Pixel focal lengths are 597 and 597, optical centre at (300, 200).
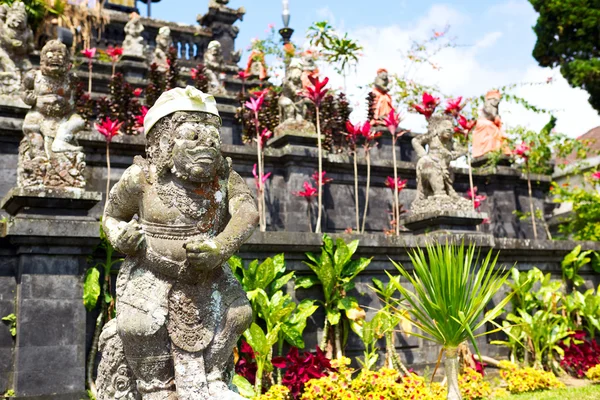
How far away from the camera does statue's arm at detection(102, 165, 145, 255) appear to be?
3344 millimetres

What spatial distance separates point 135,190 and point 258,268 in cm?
269

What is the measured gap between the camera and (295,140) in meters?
10.2

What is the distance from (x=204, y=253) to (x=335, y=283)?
11.7ft

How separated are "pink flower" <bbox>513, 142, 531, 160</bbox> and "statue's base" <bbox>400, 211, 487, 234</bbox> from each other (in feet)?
13.2

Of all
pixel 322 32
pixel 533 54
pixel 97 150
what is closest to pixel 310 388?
pixel 97 150

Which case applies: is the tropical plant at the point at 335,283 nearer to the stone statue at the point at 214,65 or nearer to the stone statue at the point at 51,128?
the stone statue at the point at 51,128

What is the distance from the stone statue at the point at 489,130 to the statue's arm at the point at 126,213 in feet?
33.8

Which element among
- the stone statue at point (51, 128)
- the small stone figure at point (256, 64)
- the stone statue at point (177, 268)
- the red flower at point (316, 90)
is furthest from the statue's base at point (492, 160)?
the stone statue at point (177, 268)

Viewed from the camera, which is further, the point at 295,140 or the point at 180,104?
the point at 295,140

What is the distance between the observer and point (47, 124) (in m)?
6.38

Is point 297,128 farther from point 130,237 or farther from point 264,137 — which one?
point 130,237

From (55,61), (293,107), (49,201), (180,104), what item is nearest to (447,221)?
(293,107)

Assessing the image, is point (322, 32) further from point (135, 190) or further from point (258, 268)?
point (135, 190)

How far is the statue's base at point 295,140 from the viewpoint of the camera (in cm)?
1010
